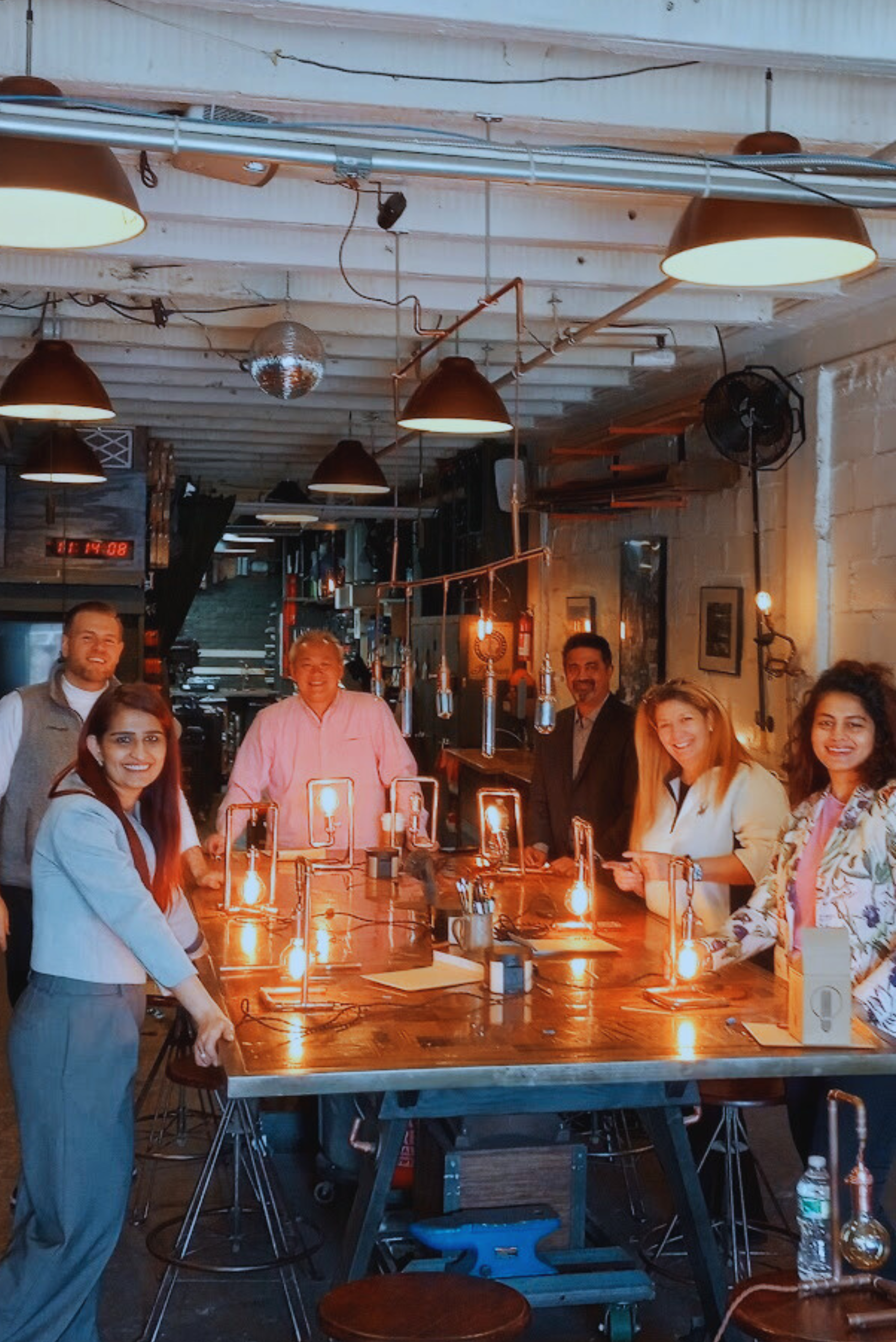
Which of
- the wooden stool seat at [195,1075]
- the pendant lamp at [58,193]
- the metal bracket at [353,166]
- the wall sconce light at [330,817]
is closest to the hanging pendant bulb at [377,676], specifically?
the wall sconce light at [330,817]

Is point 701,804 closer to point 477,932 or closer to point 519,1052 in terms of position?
point 477,932

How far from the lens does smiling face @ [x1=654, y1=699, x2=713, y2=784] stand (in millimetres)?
5004

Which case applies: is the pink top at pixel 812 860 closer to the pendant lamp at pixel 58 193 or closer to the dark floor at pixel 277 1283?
the dark floor at pixel 277 1283

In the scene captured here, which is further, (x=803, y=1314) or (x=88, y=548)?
(x=88, y=548)

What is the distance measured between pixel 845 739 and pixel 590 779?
2547 millimetres

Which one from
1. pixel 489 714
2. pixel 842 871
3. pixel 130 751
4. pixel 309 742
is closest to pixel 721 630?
pixel 309 742

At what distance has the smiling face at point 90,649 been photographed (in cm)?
563

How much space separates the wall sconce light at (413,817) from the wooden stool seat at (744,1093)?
1963mm

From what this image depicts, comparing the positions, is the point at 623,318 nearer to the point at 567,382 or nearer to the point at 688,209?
the point at 567,382

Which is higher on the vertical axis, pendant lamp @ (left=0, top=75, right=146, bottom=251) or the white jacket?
pendant lamp @ (left=0, top=75, right=146, bottom=251)

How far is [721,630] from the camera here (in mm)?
7926

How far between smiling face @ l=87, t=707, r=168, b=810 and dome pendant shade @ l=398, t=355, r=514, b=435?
1.83m

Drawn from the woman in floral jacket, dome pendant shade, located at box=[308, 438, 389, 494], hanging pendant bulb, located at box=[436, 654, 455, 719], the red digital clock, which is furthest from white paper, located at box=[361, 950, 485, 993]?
the red digital clock

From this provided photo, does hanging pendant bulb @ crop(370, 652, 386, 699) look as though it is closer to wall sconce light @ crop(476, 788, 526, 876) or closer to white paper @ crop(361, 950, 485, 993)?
wall sconce light @ crop(476, 788, 526, 876)
